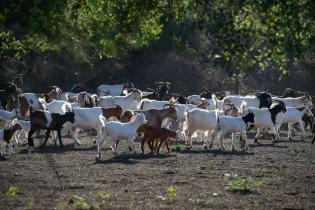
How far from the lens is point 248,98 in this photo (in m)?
29.5

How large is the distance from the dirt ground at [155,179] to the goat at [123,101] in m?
6.32

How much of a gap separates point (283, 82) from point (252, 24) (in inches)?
1421

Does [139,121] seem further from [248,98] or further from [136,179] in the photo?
[248,98]

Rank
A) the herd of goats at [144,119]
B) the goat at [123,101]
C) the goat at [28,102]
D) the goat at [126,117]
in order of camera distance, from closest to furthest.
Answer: the herd of goats at [144,119] → the goat at [126,117] → the goat at [123,101] → the goat at [28,102]

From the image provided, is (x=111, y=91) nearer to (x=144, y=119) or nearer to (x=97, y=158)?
(x=144, y=119)

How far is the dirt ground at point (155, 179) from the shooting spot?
39.4ft

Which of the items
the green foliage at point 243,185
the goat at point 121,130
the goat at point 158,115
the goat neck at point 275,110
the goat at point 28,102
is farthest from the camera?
the goat at point 28,102

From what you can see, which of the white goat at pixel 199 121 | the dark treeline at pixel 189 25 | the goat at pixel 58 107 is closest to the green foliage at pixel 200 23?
the dark treeline at pixel 189 25

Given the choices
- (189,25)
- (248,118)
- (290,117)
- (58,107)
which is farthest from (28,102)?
(189,25)

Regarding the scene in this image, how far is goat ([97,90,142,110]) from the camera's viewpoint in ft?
90.9

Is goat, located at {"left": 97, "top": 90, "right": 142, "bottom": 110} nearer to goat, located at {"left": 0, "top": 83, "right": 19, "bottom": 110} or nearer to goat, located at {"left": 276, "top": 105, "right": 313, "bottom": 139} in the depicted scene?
goat, located at {"left": 276, "top": 105, "right": 313, "bottom": 139}

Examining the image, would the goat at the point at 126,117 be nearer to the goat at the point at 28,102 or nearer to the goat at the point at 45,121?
the goat at the point at 45,121

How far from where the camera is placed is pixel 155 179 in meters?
14.6

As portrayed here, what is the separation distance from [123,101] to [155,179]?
13.6 meters
